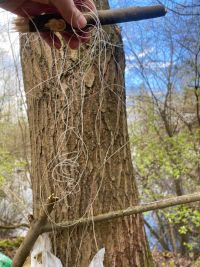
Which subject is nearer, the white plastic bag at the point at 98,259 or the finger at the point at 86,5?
the finger at the point at 86,5

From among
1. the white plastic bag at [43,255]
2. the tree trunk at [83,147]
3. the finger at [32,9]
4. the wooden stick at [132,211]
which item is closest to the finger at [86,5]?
the finger at [32,9]

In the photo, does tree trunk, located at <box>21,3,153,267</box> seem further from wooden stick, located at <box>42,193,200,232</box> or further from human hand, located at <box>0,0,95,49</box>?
human hand, located at <box>0,0,95,49</box>

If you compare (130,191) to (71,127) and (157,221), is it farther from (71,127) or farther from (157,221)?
(157,221)

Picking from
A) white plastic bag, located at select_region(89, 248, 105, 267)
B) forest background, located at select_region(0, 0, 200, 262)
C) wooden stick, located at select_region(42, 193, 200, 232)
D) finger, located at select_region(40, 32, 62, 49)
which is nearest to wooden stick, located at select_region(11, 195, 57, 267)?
wooden stick, located at select_region(42, 193, 200, 232)

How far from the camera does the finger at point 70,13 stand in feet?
2.82

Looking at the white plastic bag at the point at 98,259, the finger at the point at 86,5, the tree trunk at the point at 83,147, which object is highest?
the finger at the point at 86,5

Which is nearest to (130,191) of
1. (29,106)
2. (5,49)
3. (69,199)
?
(69,199)

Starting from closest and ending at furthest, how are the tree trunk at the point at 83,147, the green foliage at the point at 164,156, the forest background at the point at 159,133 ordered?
the tree trunk at the point at 83,147, the forest background at the point at 159,133, the green foliage at the point at 164,156

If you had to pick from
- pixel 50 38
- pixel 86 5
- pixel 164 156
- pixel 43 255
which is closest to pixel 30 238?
pixel 43 255

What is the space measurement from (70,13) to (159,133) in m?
4.81

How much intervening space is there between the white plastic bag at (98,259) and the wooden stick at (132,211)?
0.43ft

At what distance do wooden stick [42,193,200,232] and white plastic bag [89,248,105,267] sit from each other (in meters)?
0.13

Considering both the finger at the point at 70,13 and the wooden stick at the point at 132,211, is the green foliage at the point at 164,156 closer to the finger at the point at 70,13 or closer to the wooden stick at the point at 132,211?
the wooden stick at the point at 132,211

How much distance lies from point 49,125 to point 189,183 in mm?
4719
